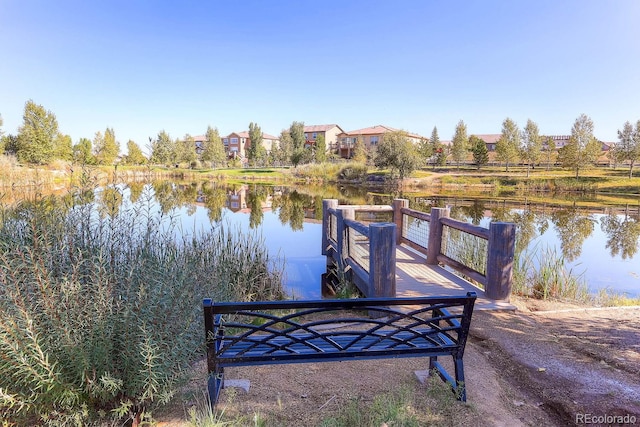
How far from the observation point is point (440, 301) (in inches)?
107

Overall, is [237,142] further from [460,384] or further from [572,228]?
[460,384]

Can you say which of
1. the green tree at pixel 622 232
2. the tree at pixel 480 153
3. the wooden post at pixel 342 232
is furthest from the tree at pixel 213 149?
the wooden post at pixel 342 232

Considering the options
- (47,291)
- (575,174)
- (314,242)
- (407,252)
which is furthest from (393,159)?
(47,291)

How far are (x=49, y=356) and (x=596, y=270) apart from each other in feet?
41.8

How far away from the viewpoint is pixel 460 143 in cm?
5050

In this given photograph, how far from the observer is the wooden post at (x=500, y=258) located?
5.11 metres

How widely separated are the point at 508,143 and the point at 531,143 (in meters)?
2.46

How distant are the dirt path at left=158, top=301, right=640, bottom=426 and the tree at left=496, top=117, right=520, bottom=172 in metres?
45.1

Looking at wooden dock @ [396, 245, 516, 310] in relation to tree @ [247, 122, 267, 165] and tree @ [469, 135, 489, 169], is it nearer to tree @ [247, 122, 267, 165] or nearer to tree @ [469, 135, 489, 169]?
tree @ [469, 135, 489, 169]

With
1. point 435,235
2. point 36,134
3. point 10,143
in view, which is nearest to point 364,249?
point 435,235

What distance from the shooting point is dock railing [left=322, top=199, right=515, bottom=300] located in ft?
16.8

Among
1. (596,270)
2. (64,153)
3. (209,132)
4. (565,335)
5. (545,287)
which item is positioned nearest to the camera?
(565,335)

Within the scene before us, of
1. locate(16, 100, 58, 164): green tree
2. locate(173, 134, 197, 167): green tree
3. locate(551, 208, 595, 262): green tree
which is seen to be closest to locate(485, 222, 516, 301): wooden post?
locate(551, 208, 595, 262): green tree

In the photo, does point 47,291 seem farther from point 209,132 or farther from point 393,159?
point 209,132
